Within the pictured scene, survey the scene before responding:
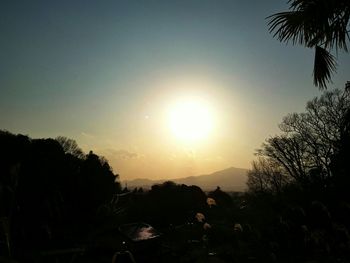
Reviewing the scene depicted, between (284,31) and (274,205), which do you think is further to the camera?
(274,205)

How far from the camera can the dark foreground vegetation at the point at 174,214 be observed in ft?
47.9

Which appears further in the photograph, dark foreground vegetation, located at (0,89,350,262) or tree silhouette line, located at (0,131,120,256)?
tree silhouette line, located at (0,131,120,256)

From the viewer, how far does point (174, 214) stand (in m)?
32.9

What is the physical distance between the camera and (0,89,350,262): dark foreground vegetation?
14.6 metres

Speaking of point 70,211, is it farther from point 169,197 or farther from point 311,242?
point 311,242

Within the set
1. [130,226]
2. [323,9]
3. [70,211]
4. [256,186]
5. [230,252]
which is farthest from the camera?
[256,186]

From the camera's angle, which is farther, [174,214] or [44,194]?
[174,214]

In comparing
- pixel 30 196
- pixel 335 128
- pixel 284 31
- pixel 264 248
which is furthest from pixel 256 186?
pixel 284 31

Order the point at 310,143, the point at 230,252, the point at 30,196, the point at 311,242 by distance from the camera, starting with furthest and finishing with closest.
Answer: the point at 310,143 < the point at 30,196 < the point at 230,252 < the point at 311,242

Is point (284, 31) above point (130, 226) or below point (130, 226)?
above

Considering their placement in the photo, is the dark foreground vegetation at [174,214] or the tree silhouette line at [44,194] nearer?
the dark foreground vegetation at [174,214]

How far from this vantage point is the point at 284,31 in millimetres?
5352

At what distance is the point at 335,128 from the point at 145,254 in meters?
25.8

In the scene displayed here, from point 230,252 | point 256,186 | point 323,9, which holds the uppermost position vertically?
point 256,186
